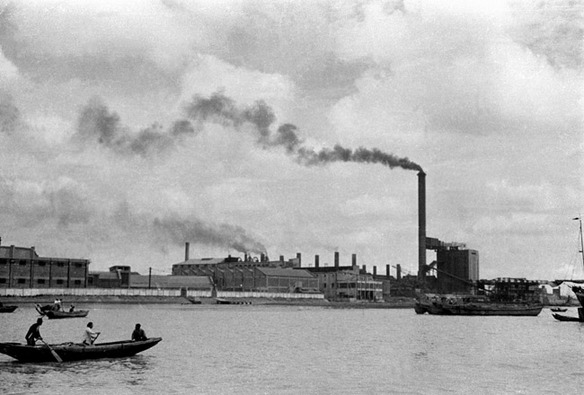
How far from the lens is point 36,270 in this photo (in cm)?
16200

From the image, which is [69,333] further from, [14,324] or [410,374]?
[410,374]

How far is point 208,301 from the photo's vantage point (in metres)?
197

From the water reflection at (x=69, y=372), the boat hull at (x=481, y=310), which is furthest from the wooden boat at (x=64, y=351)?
the boat hull at (x=481, y=310)

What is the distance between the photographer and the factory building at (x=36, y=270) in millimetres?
157250

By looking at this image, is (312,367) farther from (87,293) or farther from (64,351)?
(87,293)

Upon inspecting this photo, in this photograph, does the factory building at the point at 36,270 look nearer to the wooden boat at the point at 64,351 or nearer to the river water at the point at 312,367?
the river water at the point at 312,367

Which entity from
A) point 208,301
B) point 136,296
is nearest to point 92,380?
point 136,296

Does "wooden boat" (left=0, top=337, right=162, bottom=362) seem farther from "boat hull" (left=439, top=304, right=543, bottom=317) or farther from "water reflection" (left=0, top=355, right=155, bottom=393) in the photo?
"boat hull" (left=439, top=304, right=543, bottom=317)

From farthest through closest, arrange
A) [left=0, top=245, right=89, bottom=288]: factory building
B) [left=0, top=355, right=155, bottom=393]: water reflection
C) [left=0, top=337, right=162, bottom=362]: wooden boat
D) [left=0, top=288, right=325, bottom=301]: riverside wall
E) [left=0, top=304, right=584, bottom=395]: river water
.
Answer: [left=0, top=245, right=89, bottom=288]: factory building → [left=0, top=288, right=325, bottom=301]: riverside wall → [left=0, top=337, right=162, bottom=362]: wooden boat → [left=0, top=304, right=584, bottom=395]: river water → [left=0, top=355, right=155, bottom=393]: water reflection

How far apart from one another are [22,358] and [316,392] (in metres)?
20.0

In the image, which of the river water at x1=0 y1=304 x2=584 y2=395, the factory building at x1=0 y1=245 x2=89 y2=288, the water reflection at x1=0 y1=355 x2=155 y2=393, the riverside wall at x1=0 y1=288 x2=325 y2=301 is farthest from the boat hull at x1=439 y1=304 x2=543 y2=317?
the water reflection at x1=0 y1=355 x2=155 y2=393

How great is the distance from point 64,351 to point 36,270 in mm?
120778

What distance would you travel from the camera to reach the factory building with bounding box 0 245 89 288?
516ft

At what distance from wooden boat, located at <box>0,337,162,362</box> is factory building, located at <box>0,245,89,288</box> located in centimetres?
11482
